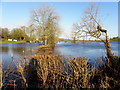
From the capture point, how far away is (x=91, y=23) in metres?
9.55

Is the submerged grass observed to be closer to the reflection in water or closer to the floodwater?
the floodwater

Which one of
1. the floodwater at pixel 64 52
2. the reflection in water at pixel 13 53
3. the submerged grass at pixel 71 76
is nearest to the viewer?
the submerged grass at pixel 71 76

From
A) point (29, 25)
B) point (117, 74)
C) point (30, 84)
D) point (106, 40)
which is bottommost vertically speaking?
point (30, 84)

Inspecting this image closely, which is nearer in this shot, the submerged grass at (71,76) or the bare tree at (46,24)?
the submerged grass at (71,76)

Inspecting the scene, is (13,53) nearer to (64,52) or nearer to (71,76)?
(64,52)

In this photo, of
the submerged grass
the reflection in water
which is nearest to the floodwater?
the reflection in water

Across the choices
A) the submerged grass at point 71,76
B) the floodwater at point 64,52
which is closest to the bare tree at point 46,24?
the floodwater at point 64,52

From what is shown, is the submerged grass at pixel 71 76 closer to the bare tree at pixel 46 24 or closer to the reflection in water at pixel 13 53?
the reflection in water at pixel 13 53

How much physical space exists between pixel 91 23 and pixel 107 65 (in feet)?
13.5

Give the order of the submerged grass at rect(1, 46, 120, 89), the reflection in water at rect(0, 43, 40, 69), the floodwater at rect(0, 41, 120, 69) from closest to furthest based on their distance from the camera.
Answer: the submerged grass at rect(1, 46, 120, 89) < the reflection in water at rect(0, 43, 40, 69) < the floodwater at rect(0, 41, 120, 69)

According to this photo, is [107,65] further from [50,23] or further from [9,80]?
[50,23]

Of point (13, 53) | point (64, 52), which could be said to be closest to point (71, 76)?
point (64, 52)

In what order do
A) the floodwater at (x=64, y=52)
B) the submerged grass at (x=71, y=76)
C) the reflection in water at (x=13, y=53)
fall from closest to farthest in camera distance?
1. the submerged grass at (x=71, y=76)
2. the reflection in water at (x=13, y=53)
3. the floodwater at (x=64, y=52)

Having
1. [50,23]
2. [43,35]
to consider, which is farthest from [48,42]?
[50,23]
